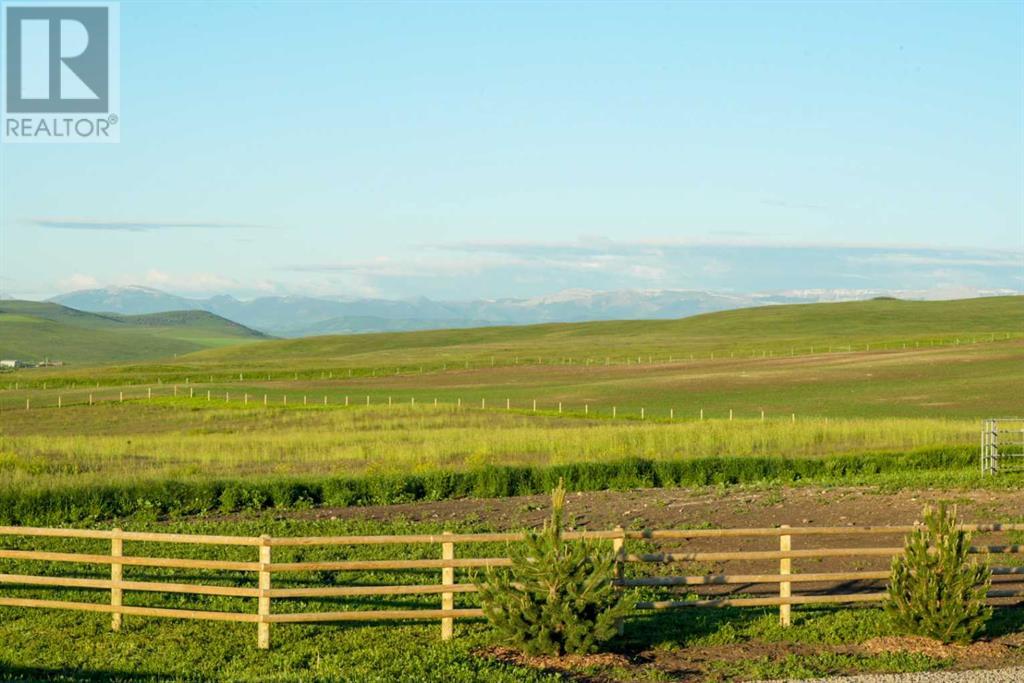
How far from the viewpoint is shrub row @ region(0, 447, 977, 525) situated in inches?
1070

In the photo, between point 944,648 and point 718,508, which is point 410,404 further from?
point 944,648

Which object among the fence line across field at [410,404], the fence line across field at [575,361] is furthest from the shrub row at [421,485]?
the fence line across field at [575,361]

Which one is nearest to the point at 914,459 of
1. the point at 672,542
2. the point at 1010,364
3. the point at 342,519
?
the point at 672,542

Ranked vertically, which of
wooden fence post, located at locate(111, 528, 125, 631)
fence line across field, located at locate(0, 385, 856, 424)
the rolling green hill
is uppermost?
the rolling green hill

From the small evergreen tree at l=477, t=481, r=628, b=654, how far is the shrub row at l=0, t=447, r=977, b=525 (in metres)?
14.4

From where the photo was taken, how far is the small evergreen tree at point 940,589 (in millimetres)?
15461

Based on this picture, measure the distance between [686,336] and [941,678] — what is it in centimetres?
14749

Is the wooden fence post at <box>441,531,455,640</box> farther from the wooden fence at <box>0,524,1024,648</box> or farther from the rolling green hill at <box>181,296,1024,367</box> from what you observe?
the rolling green hill at <box>181,296,1024,367</box>

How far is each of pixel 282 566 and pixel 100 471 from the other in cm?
2295

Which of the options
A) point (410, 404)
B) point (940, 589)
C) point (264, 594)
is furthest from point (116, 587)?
point (410, 404)

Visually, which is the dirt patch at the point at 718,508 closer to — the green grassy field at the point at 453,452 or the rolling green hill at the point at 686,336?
the green grassy field at the point at 453,452

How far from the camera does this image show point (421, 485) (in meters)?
30.5

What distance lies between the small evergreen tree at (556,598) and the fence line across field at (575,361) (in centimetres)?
8630

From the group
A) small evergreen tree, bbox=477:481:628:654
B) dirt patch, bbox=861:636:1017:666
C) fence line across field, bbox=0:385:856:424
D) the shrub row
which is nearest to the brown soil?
dirt patch, bbox=861:636:1017:666
